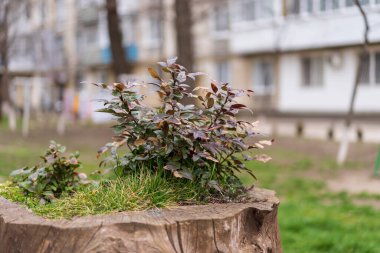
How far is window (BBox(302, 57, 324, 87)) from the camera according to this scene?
26.4 metres

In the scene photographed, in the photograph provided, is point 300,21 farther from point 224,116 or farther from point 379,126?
point 224,116

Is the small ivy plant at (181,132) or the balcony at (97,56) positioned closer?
the small ivy plant at (181,132)

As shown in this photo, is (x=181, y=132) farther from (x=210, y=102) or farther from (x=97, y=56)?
(x=97, y=56)

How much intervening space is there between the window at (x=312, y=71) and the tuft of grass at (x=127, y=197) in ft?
77.8

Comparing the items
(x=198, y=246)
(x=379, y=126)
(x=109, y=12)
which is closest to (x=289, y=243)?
(x=198, y=246)

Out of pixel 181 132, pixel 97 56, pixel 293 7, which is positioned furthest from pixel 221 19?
pixel 181 132

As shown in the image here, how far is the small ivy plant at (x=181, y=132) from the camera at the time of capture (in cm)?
325

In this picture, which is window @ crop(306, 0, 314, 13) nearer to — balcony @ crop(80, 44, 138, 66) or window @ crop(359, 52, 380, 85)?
window @ crop(359, 52, 380, 85)

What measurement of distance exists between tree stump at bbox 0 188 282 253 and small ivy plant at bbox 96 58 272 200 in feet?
0.84

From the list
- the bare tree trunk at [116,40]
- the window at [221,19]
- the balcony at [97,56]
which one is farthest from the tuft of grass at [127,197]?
the balcony at [97,56]

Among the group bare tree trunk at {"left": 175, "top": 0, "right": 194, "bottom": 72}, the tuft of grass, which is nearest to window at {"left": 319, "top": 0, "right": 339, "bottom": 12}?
bare tree trunk at {"left": 175, "top": 0, "right": 194, "bottom": 72}

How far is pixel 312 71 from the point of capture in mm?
26766

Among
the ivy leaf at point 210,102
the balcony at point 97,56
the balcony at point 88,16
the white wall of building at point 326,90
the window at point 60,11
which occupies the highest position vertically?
the window at point 60,11

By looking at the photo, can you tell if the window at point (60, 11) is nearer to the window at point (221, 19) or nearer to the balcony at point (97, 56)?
the balcony at point (97, 56)
